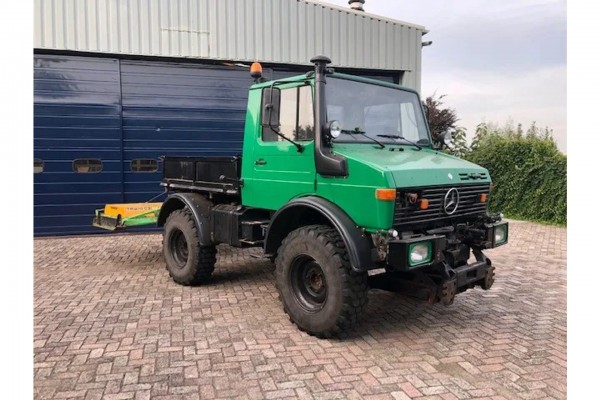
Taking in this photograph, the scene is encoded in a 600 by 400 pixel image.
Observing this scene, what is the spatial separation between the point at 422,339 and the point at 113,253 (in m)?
5.70

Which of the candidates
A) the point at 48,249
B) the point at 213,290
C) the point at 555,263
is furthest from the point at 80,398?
the point at 555,263

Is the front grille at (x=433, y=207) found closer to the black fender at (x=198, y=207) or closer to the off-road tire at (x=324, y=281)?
the off-road tire at (x=324, y=281)

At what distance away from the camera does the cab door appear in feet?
14.7

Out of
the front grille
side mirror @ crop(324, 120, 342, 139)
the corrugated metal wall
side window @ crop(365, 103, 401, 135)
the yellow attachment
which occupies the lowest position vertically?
the yellow attachment

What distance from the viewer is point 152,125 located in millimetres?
9781

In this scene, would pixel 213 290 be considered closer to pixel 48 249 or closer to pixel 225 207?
pixel 225 207

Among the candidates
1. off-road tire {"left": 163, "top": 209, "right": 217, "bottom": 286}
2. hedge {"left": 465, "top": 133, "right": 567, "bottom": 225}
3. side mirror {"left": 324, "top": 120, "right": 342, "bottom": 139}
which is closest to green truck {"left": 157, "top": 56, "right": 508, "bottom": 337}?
side mirror {"left": 324, "top": 120, "right": 342, "bottom": 139}

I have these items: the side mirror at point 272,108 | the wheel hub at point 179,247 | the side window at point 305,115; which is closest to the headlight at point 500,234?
the side window at point 305,115

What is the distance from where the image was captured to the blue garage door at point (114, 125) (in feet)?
30.1

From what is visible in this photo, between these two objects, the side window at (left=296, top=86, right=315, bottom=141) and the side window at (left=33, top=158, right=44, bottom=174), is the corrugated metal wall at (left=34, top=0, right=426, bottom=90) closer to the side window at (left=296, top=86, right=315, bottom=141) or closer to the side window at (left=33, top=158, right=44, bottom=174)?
the side window at (left=33, top=158, right=44, bottom=174)

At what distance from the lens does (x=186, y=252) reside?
20.6 feet

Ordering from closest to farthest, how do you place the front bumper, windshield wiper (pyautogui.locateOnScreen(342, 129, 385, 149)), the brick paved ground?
the brick paved ground → the front bumper → windshield wiper (pyautogui.locateOnScreen(342, 129, 385, 149))

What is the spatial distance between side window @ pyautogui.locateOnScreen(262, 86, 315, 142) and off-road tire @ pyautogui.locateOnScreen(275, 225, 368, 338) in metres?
0.92

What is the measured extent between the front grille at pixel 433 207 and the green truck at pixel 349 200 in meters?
0.01
